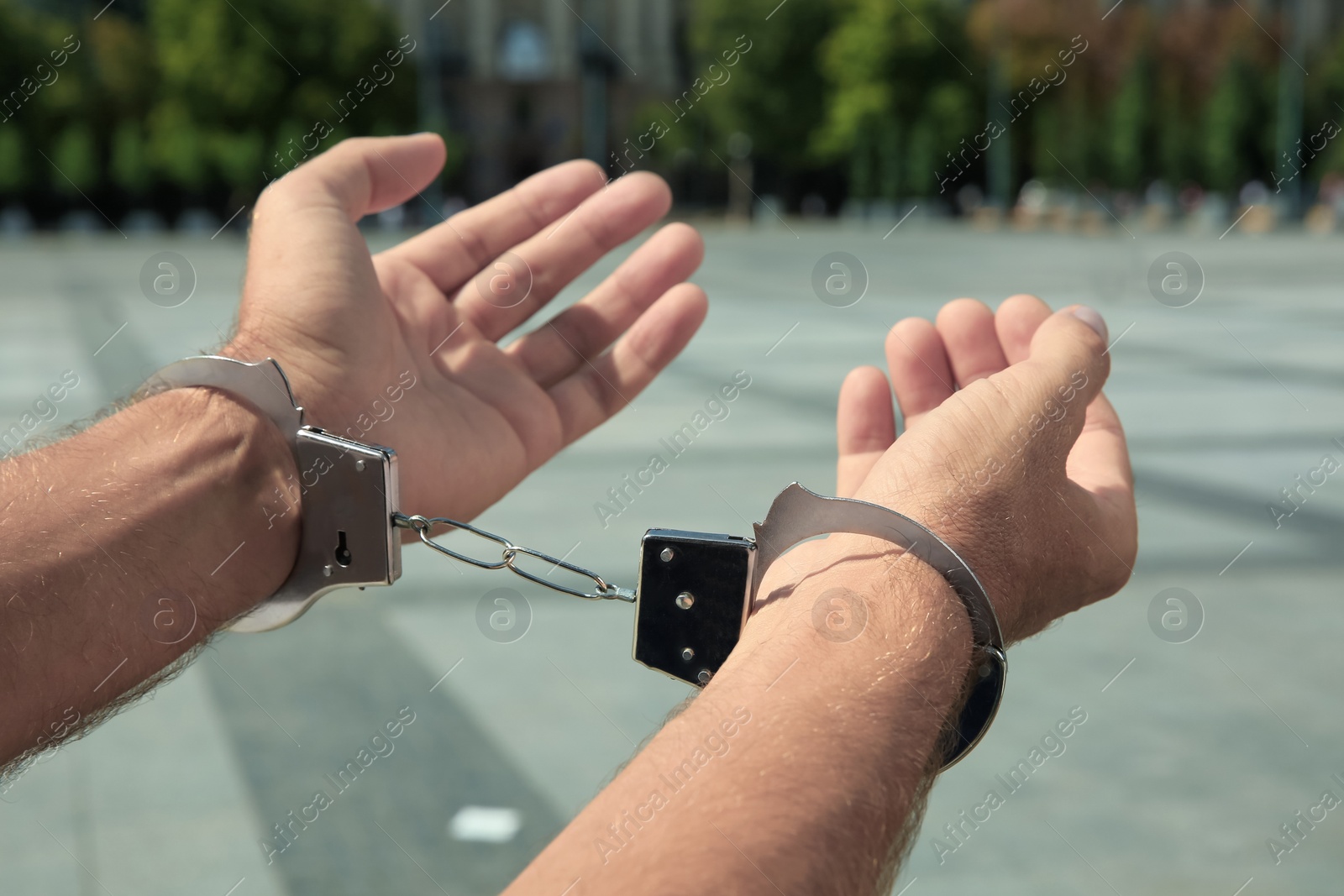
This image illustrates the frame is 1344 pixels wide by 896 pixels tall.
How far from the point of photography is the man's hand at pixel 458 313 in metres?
2.11

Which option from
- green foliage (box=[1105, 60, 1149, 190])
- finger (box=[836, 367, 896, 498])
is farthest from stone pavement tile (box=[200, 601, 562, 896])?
green foliage (box=[1105, 60, 1149, 190])

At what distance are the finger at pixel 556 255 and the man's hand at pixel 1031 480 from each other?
777 millimetres

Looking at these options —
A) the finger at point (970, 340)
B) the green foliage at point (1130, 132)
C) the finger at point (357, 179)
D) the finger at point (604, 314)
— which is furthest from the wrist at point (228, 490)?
the green foliage at point (1130, 132)

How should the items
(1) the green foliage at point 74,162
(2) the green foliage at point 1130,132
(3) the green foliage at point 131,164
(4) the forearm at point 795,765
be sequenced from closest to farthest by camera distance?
(4) the forearm at point 795,765 < (2) the green foliage at point 1130,132 < (1) the green foliage at point 74,162 < (3) the green foliage at point 131,164

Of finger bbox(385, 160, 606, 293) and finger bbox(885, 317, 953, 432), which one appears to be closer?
finger bbox(885, 317, 953, 432)

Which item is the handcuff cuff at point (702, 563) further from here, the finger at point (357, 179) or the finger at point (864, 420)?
the finger at point (357, 179)

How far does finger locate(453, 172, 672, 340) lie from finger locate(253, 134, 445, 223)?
23 centimetres

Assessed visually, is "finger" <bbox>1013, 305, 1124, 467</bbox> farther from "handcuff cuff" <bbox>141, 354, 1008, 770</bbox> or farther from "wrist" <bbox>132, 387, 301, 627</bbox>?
"wrist" <bbox>132, 387, 301, 627</bbox>

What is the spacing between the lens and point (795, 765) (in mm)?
1101

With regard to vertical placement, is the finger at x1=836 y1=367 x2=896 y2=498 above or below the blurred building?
above

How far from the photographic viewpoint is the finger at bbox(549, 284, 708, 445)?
2.31 metres

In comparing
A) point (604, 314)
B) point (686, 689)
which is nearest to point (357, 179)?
point (604, 314)

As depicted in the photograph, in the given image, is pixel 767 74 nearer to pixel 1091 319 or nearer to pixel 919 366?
pixel 919 366

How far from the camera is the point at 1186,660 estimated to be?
3773 millimetres
